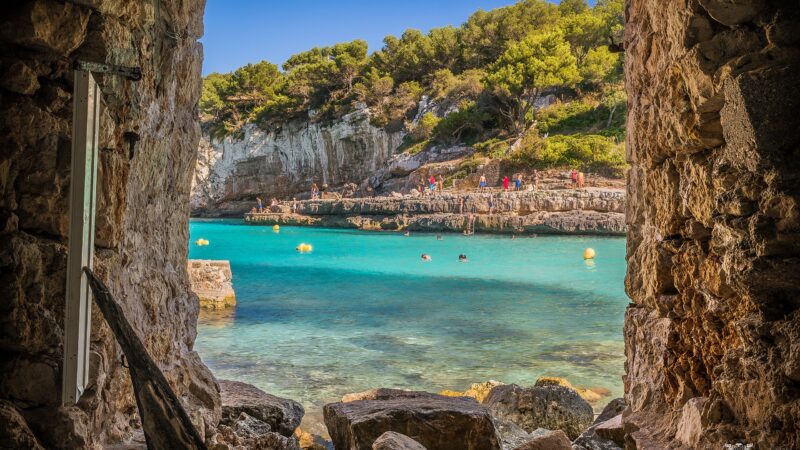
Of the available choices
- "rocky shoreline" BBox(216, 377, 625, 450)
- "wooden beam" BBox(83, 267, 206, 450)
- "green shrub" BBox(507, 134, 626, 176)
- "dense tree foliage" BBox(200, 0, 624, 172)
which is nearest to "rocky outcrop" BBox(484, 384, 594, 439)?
"rocky shoreline" BBox(216, 377, 625, 450)

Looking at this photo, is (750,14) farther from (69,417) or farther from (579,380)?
(579,380)

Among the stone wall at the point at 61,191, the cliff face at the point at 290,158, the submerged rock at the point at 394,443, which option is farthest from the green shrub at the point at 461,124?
the stone wall at the point at 61,191

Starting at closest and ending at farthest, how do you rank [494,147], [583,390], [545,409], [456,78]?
[545,409], [583,390], [494,147], [456,78]

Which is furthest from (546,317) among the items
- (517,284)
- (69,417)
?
(69,417)

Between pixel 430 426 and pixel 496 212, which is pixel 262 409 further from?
pixel 496 212

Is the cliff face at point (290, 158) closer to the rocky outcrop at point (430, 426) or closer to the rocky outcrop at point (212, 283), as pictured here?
the rocky outcrop at point (212, 283)

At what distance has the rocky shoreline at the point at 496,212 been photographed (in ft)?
89.5

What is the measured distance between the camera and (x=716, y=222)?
117 inches

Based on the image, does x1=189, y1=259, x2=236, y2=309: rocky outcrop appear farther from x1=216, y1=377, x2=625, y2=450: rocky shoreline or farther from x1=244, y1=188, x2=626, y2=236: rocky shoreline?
x1=244, y1=188, x2=626, y2=236: rocky shoreline

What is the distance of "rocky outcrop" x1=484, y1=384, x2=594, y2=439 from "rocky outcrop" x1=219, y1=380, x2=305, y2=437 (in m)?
2.28

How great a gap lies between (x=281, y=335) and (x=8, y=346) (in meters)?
9.69

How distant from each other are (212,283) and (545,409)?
9.03m

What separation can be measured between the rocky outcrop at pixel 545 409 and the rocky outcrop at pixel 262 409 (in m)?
2.28

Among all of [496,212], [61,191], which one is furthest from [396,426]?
[496,212]
